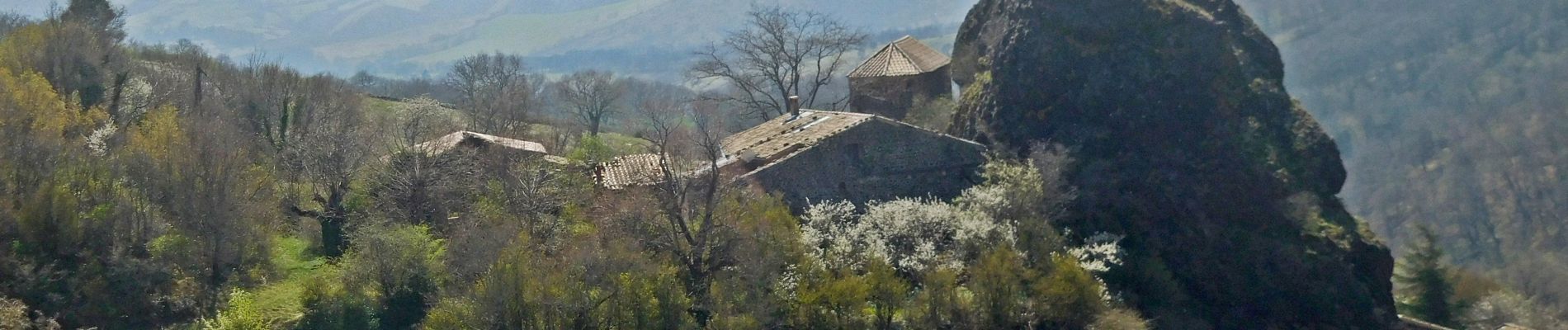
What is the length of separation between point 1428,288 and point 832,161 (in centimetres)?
2198

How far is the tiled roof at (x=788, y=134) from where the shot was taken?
1221 inches

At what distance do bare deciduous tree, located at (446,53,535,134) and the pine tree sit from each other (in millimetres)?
32035

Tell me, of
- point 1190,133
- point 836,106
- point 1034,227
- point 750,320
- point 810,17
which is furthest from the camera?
point 810,17

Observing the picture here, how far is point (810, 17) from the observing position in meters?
52.6

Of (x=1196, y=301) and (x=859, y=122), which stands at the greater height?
(x=859, y=122)

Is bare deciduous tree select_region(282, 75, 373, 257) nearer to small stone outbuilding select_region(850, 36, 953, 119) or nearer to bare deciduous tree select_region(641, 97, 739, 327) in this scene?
bare deciduous tree select_region(641, 97, 739, 327)

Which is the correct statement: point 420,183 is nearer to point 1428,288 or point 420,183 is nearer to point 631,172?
point 631,172

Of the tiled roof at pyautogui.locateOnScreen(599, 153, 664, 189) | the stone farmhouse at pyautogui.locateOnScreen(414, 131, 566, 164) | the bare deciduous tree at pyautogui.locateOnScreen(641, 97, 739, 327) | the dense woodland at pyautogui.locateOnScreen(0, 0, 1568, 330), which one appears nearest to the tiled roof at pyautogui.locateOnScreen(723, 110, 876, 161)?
the dense woodland at pyautogui.locateOnScreen(0, 0, 1568, 330)

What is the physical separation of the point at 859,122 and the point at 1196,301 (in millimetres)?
10215

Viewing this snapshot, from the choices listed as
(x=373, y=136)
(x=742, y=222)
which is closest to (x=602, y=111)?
(x=373, y=136)

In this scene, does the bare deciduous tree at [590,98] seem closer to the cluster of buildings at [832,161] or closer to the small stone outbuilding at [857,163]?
the cluster of buildings at [832,161]

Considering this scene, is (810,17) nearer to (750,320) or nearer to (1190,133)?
(1190,133)

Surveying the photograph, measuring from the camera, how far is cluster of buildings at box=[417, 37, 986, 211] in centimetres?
2995

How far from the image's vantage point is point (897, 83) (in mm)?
41531
